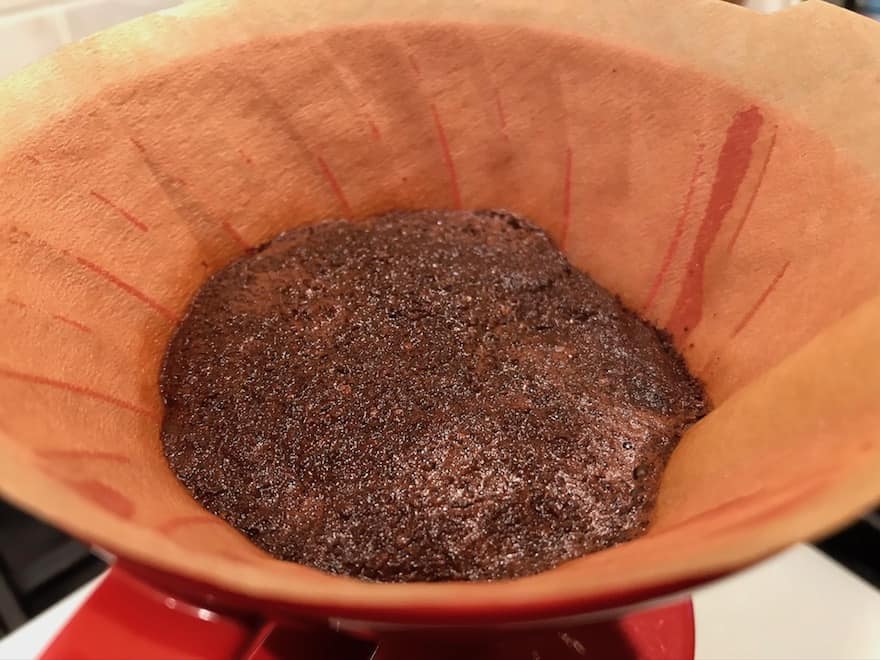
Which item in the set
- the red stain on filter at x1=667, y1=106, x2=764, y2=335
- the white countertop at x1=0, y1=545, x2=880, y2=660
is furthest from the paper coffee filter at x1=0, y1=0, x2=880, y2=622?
the white countertop at x1=0, y1=545, x2=880, y2=660

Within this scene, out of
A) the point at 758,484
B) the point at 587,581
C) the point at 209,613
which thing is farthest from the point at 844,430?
the point at 209,613

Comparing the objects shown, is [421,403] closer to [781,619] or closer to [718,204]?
[718,204]

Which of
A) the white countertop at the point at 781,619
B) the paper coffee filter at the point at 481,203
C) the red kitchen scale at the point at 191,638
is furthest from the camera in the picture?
the white countertop at the point at 781,619

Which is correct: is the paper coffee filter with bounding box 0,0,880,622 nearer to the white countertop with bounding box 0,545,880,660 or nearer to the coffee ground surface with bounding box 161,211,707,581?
the coffee ground surface with bounding box 161,211,707,581

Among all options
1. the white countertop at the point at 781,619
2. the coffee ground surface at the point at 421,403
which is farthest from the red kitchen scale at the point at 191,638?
the white countertop at the point at 781,619

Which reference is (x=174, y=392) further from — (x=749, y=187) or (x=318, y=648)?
(x=749, y=187)

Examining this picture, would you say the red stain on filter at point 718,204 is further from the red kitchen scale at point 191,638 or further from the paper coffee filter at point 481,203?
the red kitchen scale at point 191,638

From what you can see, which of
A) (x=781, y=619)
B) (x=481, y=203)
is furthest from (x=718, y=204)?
(x=781, y=619)
